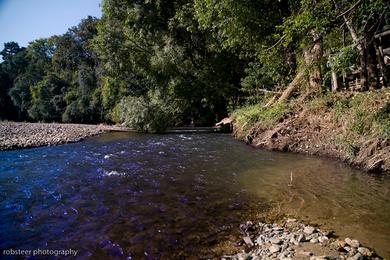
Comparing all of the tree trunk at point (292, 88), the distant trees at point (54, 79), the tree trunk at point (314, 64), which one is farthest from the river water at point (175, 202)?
the distant trees at point (54, 79)

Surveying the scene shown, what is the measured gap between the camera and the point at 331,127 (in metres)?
12.2

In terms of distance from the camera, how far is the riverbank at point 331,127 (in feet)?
30.3

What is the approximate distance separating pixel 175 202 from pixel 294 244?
306 centimetres

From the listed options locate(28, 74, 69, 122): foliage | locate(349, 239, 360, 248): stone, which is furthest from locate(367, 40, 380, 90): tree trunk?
locate(28, 74, 69, 122): foliage

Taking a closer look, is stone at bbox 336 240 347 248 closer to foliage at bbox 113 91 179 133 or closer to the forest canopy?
the forest canopy

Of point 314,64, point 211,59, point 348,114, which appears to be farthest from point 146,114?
point 348,114

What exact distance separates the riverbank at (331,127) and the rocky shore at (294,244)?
4976mm

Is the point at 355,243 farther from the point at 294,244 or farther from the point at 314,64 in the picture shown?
the point at 314,64

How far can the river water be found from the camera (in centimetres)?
519

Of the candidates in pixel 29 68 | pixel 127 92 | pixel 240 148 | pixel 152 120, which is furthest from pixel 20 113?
pixel 240 148

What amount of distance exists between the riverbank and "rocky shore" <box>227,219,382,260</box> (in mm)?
4976

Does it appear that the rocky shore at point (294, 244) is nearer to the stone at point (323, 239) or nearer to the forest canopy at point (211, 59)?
the stone at point (323, 239)

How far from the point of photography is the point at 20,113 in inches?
2466

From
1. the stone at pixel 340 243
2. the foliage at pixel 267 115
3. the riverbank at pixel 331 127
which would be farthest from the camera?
the foliage at pixel 267 115
